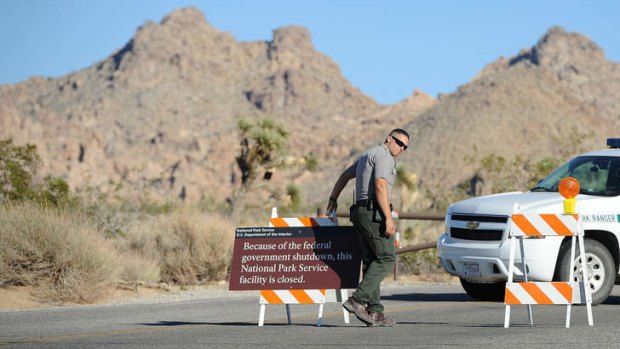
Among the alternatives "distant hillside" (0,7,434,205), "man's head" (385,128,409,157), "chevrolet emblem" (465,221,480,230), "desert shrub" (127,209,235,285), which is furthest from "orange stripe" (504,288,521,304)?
"distant hillside" (0,7,434,205)

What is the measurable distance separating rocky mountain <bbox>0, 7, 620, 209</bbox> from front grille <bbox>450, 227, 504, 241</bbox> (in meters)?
72.5

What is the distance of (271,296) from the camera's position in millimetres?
12484

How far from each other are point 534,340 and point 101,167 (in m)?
108

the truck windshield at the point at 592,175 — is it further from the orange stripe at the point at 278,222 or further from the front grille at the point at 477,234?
the orange stripe at the point at 278,222

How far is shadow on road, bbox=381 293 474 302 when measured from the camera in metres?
16.5

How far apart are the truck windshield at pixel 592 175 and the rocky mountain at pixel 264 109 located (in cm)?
7146

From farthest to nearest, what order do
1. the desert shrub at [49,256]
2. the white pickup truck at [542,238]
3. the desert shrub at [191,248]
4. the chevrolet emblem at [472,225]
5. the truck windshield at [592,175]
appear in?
the desert shrub at [191,248]
the desert shrub at [49,256]
the truck windshield at [592,175]
the chevrolet emblem at [472,225]
the white pickup truck at [542,238]

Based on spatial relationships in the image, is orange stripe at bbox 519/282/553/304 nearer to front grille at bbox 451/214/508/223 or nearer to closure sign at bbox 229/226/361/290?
closure sign at bbox 229/226/361/290

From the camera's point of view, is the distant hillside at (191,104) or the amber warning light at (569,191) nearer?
the amber warning light at (569,191)

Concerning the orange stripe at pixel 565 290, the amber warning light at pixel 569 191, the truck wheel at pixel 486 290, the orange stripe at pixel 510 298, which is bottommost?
the truck wheel at pixel 486 290

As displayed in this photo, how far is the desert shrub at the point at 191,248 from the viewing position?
22000 mm

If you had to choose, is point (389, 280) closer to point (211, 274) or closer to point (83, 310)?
point (211, 274)

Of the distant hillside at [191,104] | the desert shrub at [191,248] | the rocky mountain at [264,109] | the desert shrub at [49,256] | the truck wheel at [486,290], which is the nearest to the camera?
the truck wheel at [486,290]

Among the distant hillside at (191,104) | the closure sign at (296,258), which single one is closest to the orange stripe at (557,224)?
the closure sign at (296,258)
